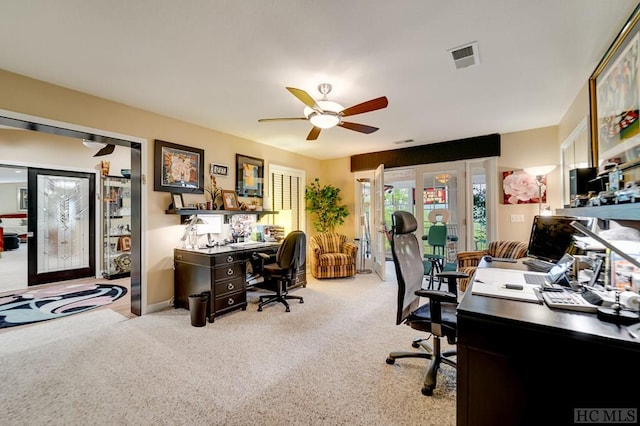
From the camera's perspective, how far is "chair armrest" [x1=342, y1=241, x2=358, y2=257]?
5.38 m

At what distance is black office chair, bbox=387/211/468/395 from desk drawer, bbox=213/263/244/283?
6.86 feet

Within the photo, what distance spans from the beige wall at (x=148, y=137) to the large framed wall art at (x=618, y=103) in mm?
4297

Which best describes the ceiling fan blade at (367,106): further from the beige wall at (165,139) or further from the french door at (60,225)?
the french door at (60,225)

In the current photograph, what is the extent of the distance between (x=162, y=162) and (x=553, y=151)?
5.54 m

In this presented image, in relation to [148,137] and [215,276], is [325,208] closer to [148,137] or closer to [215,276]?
[215,276]

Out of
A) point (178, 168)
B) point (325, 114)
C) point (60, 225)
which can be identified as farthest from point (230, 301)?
point (60, 225)

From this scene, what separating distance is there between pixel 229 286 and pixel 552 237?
329 centimetres

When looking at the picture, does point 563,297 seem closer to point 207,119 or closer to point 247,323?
point 247,323

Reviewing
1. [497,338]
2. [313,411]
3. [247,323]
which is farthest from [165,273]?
[497,338]

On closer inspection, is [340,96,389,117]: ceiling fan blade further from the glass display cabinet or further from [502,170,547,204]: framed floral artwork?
the glass display cabinet

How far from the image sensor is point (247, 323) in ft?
10.3

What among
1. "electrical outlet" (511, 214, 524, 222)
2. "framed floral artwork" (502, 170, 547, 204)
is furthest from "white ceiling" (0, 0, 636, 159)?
"electrical outlet" (511, 214, 524, 222)

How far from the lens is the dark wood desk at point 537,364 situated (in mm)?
959
